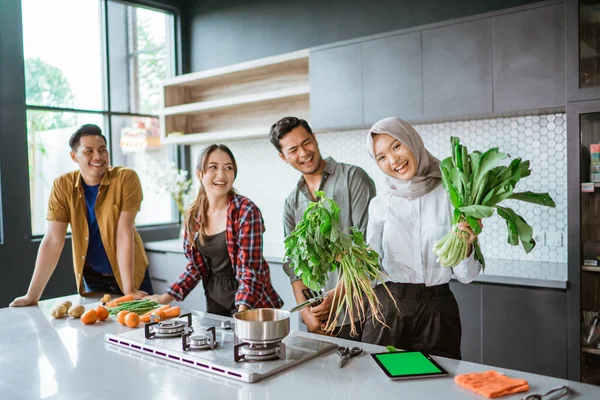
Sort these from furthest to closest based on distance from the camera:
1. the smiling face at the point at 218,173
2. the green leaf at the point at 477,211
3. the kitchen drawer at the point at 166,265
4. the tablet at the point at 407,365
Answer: the kitchen drawer at the point at 166,265 < the smiling face at the point at 218,173 < the green leaf at the point at 477,211 < the tablet at the point at 407,365

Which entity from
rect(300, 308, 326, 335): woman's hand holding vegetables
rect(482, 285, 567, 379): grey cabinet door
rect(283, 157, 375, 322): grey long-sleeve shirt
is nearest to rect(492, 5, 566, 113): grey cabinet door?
rect(482, 285, 567, 379): grey cabinet door

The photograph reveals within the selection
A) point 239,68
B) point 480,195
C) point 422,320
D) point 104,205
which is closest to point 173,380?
point 422,320

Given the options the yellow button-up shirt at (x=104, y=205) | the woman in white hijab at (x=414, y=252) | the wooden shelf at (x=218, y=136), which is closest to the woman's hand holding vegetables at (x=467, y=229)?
the woman in white hijab at (x=414, y=252)

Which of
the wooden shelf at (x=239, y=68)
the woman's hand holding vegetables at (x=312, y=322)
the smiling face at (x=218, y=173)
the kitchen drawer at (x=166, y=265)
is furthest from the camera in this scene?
the kitchen drawer at (x=166, y=265)

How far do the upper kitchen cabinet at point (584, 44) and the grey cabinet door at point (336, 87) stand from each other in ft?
4.54

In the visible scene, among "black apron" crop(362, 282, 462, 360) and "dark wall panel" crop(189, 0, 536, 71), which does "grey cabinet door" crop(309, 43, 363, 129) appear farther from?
"black apron" crop(362, 282, 462, 360)

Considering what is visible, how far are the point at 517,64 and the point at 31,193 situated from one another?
3.93 m

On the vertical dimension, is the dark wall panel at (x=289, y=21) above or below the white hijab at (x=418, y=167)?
above

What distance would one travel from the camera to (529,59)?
3.09 meters

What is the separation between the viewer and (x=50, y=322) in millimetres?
2234

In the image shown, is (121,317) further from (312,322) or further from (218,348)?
(312,322)

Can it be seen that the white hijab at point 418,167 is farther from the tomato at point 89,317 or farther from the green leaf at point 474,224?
the tomato at point 89,317

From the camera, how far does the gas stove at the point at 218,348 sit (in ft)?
5.12

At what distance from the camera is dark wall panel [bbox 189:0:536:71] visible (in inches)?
155
